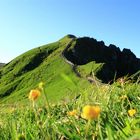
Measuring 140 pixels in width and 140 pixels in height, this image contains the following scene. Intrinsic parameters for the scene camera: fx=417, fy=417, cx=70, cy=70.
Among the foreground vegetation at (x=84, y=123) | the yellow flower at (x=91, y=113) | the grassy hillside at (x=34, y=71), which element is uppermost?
the grassy hillside at (x=34, y=71)

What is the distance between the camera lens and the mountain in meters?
120

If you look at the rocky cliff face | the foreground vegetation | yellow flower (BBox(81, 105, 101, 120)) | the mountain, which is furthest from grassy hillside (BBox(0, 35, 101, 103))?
yellow flower (BBox(81, 105, 101, 120))

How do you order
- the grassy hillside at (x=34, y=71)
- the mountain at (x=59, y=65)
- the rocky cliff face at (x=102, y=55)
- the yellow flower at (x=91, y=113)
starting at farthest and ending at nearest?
the rocky cliff face at (x=102, y=55) < the grassy hillside at (x=34, y=71) < the mountain at (x=59, y=65) < the yellow flower at (x=91, y=113)

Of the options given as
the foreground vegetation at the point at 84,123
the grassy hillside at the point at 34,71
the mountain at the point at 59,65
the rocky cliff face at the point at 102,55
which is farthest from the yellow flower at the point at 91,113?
the rocky cliff face at the point at 102,55

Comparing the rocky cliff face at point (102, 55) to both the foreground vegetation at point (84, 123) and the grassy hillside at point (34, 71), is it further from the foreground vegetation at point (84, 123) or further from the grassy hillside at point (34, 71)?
the foreground vegetation at point (84, 123)

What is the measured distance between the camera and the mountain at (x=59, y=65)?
11969 centimetres

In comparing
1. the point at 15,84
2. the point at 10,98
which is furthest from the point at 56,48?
the point at 10,98

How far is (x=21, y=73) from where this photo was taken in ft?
448

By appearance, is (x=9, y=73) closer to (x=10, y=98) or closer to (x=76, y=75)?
(x=10, y=98)

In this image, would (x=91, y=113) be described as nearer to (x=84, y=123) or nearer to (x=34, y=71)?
(x=84, y=123)

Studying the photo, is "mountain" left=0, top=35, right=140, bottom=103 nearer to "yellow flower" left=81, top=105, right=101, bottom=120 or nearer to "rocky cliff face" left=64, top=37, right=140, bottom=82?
"rocky cliff face" left=64, top=37, right=140, bottom=82

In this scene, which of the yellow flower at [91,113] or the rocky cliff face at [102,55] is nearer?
the yellow flower at [91,113]

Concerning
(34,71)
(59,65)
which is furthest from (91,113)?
(34,71)

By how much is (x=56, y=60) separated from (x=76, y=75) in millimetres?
21380
